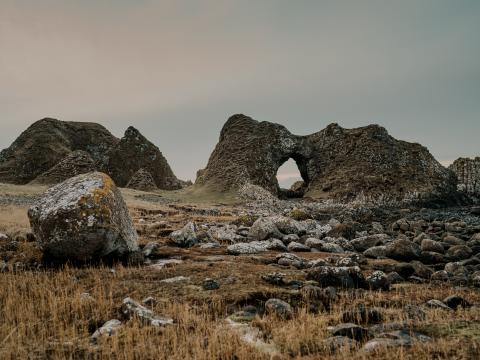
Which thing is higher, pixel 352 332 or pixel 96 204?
pixel 96 204

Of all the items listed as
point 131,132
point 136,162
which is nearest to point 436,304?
point 136,162

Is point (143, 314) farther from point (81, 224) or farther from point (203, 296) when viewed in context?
point (81, 224)

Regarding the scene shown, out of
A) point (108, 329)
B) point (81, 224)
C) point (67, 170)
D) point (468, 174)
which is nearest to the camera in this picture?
point (108, 329)

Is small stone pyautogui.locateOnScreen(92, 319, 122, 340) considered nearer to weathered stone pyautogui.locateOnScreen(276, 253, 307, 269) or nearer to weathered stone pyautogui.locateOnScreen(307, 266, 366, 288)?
weathered stone pyautogui.locateOnScreen(307, 266, 366, 288)

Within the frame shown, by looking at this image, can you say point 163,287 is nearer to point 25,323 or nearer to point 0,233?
point 25,323

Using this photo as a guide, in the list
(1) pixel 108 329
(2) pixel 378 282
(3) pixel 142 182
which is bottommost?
(2) pixel 378 282

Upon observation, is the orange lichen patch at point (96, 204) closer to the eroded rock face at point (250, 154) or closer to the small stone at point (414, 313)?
the small stone at point (414, 313)

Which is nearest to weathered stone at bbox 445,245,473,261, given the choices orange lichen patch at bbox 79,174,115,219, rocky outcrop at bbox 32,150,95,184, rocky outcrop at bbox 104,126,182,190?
orange lichen patch at bbox 79,174,115,219

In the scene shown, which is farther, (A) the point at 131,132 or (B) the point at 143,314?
(A) the point at 131,132

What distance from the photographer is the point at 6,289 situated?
847 cm

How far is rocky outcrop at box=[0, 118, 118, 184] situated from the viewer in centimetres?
6950

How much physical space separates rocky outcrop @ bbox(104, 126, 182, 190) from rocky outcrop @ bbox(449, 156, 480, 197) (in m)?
52.8

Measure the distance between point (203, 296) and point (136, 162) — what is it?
67373 millimetres

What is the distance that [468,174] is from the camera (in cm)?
7625
